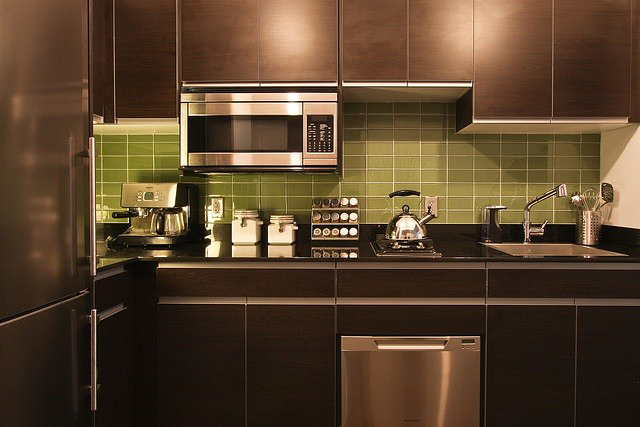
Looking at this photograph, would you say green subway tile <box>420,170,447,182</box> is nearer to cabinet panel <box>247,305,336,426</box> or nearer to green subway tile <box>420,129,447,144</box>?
green subway tile <box>420,129,447,144</box>

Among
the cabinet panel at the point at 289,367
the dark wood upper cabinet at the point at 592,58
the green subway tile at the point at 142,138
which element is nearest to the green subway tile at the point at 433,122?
the dark wood upper cabinet at the point at 592,58

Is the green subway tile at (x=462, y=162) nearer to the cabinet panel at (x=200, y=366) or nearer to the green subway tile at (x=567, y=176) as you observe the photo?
the green subway tile at (x=567, y=176)

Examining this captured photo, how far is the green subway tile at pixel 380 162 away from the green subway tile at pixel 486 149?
1.53 feet

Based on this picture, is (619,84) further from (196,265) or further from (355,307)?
(196,265)

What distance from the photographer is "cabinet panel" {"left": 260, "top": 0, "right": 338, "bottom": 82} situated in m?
2.21

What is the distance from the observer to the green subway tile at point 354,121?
2.62m

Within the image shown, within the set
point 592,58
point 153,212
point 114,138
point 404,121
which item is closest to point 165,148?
point 114,138

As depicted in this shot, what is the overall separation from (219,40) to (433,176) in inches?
50.7

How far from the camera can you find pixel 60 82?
4.39ft

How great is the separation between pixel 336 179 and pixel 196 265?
37.6 inches

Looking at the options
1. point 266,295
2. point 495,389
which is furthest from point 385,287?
point 495,389

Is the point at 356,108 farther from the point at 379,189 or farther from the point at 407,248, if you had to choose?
the point at 407,248

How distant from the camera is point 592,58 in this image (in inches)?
86.5

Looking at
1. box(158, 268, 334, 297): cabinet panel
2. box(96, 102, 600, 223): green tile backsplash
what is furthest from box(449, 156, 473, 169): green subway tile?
box(158, 268, 334, 297): cabinet panel
